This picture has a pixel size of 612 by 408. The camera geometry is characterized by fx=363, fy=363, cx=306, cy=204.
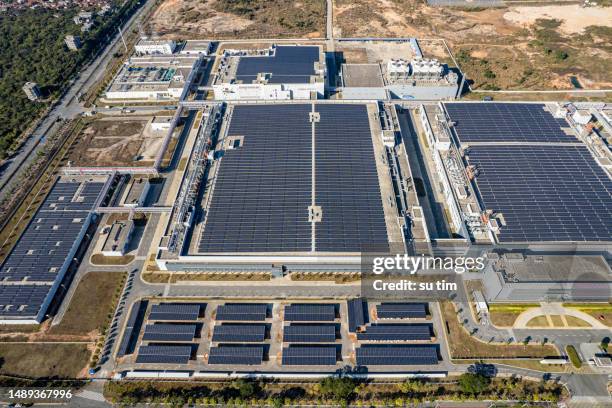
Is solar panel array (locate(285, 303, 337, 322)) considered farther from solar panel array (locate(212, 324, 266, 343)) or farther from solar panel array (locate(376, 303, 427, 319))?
solar panel array (locate(376, 303, 427, 319))

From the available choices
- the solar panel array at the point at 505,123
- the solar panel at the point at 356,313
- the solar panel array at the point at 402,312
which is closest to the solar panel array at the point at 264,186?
the solar panel at the point at 356,313

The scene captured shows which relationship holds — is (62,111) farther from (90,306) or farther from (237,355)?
(237,355)

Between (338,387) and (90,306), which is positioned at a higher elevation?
(90,306)

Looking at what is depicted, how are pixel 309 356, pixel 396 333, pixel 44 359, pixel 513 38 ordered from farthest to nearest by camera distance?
pixel 513 38 < pixel 396 333 < pixel 44 359 < pixel 309 356

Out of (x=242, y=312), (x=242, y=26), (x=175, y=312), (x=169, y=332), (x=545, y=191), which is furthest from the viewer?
(x=242, y=26)

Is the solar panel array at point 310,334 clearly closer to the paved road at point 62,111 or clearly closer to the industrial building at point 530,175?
the industrial building at point 530,175

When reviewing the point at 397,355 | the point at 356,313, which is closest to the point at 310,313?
the point at 356,313

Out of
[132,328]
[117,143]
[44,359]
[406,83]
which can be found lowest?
[44,359]

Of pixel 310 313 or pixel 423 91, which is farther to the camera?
pixel 423 91
